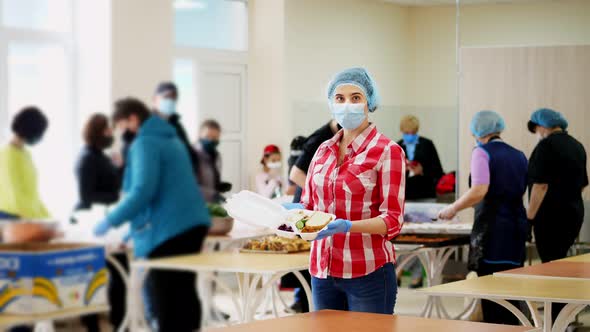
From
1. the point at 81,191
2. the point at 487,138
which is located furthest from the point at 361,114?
the point at 487,138

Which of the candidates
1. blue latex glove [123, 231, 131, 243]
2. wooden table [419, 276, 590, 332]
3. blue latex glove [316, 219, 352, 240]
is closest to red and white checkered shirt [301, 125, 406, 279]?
blue latex glove [316, 219, 352, 240]

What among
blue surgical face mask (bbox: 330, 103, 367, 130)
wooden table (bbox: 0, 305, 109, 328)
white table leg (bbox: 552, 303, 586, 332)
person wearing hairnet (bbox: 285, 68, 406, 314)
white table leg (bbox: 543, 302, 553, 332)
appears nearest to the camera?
wooden table (bbox: 0, 305, 109, 328)

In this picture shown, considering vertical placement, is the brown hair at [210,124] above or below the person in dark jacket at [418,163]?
above

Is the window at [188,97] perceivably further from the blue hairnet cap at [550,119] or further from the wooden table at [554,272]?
the blue hairnet cap at [550,119]

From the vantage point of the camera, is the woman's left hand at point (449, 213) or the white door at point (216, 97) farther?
the woman's left hand at point (449, 213)

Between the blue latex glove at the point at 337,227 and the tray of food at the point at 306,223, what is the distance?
1 centimetres

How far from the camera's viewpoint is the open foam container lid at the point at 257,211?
1665mm

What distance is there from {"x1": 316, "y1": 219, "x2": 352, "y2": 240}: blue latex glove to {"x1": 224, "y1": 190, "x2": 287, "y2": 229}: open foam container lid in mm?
154

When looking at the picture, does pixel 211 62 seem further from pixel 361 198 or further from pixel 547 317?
pixel 547 317

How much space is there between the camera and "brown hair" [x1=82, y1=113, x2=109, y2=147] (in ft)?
2.85

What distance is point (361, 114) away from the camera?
2.71 meters

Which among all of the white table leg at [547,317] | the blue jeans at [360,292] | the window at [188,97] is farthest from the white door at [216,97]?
the white table leg at [547,317]

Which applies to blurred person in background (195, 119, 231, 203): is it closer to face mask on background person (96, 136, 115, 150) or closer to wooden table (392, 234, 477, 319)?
face mask on background person (96, 136, 115, 150)

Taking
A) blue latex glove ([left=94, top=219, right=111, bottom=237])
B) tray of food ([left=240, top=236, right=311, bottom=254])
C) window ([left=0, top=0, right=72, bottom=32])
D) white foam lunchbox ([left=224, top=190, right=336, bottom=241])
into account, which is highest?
window ([left=0, top=0, right=72, bottom=32])
